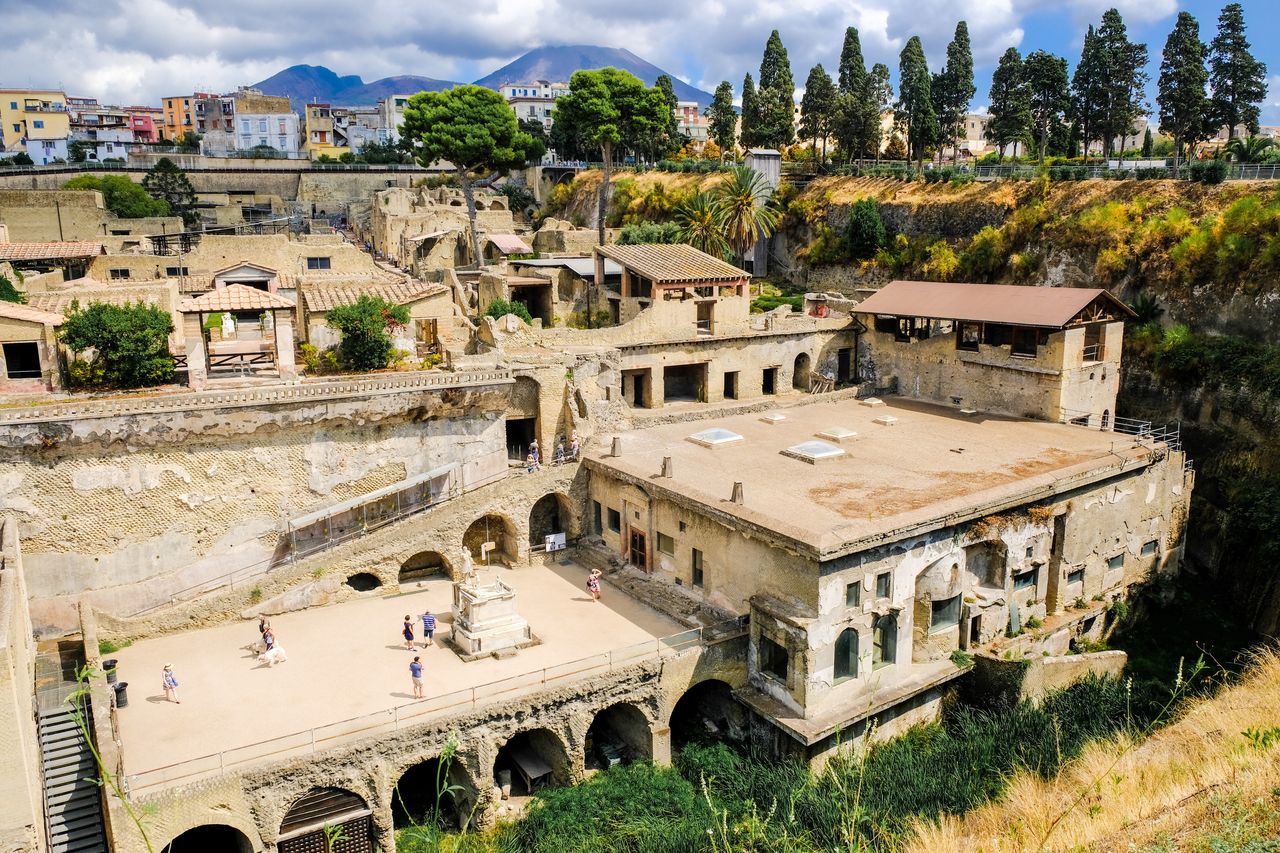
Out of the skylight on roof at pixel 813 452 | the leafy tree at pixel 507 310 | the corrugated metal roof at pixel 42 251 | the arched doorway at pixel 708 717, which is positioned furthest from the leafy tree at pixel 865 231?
the corrugated metal roof at pixel 42 251

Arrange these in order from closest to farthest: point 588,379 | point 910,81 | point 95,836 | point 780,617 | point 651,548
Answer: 1. point 95,836
2. point 780,617
3. point 651,548
4. point 588,379
5. point 910,81

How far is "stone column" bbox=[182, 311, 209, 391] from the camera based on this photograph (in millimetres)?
31091

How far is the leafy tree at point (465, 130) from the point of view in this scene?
59719 mm

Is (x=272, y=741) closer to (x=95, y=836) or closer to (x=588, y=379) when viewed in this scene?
(x=95, y=836)

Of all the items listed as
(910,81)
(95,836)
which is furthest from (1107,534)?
(910,81)

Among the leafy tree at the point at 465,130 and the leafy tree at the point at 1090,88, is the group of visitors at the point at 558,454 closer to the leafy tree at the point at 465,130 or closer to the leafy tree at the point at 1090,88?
the leafy tree at the point at 465,130

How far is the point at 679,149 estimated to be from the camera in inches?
3482

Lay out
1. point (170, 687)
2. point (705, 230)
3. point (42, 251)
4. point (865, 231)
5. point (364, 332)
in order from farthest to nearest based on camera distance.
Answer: point (865, 231)
point (705, 230)
point (42, 251)
point (364, 332)
point (170, 687)

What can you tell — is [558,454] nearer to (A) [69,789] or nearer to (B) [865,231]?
(A) [69,789]

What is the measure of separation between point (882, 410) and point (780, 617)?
16533 mm

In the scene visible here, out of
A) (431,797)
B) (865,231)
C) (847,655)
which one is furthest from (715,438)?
(865,231)

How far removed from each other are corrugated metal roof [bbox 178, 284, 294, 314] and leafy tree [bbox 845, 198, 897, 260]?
32.3 m

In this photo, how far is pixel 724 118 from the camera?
255ft

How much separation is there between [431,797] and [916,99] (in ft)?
166
